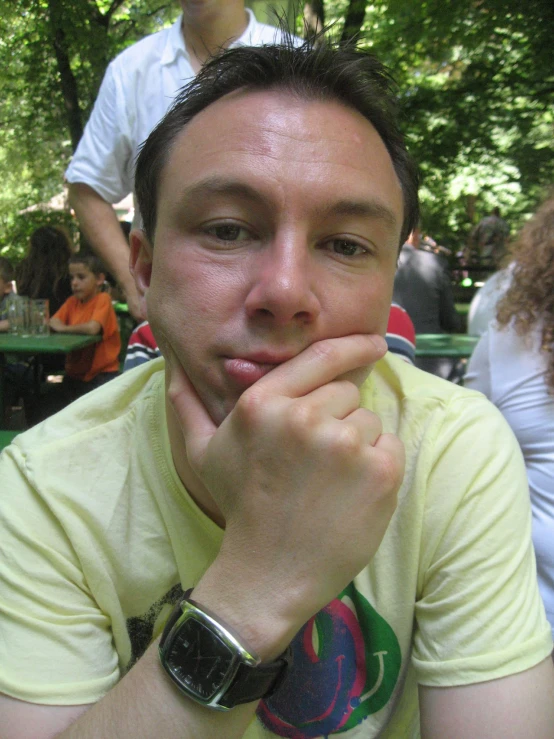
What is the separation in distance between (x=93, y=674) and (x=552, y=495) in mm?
1544

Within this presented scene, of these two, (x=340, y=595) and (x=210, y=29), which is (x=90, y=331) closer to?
(x=210, y=29)

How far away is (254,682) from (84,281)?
5.72m

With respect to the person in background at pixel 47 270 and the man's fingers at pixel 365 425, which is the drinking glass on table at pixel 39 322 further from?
the man's fingers at pixel 365 425

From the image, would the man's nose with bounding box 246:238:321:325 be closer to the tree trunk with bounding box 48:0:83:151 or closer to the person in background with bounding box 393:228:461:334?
the person in background with bounding box 393:228:461:334

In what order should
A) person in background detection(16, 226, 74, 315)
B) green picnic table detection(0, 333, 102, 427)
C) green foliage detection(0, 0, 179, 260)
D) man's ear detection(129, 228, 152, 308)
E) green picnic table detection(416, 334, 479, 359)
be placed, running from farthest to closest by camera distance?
person in background detection(16, 226, 74, 315) < green foliage detection(0, 0, 179, 260) < green picnic table detection(0, 333, 102, 427) < green picnic table detection(416, 334, 479, 359) < man's ear detection(129, 228, 152, 308)

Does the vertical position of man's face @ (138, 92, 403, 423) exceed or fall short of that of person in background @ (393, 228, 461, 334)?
it exceeds it

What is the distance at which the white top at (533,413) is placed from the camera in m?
2.01

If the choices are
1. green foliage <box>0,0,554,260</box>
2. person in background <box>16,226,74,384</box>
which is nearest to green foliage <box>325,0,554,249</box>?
green foliage <box>0,0,554,260</box>

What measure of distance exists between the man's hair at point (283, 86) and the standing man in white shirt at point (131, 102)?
872 mm

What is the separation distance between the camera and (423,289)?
6082 mm

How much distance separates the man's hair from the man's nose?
37 centimetres

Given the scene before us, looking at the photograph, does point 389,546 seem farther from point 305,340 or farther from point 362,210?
point 362,210

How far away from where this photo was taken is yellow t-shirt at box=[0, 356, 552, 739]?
1.18 meters

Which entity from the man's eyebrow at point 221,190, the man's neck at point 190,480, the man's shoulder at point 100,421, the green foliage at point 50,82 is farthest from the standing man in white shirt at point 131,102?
the green foliage at point 50,82
